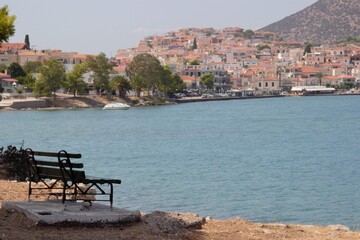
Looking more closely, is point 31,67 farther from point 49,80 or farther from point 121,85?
point 49,80

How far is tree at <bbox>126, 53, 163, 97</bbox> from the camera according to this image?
97.8 m

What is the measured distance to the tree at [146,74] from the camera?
321 ft

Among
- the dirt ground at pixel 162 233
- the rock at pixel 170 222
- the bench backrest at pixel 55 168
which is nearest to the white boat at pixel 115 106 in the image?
the bench backrest at pixel 55 168

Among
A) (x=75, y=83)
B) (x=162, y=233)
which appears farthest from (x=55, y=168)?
(x=75, y=83)

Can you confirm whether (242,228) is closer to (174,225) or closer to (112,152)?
(174,225)

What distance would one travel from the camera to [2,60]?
11538cm

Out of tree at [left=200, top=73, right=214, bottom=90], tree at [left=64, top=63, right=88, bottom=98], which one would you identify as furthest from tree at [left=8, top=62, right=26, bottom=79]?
tree at [left=200, top=73, right=214, bottom=90]

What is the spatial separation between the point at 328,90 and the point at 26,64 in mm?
66484

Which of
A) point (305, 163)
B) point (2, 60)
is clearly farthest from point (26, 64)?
point (305, 163)

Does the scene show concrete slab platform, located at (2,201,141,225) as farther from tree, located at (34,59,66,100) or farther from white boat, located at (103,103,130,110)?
white boat, located at (103,103,130,110)

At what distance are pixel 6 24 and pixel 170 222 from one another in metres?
4.08

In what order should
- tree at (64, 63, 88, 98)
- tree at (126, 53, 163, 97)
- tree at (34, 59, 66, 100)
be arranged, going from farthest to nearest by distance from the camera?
tree at (126, 53, 163, 97)
tree at (64, 63, 88, 98)
tree at (34, 59, 66, 100)

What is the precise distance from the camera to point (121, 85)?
9525 cm

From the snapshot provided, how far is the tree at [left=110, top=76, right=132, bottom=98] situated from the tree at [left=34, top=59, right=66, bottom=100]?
1030 centimetres
